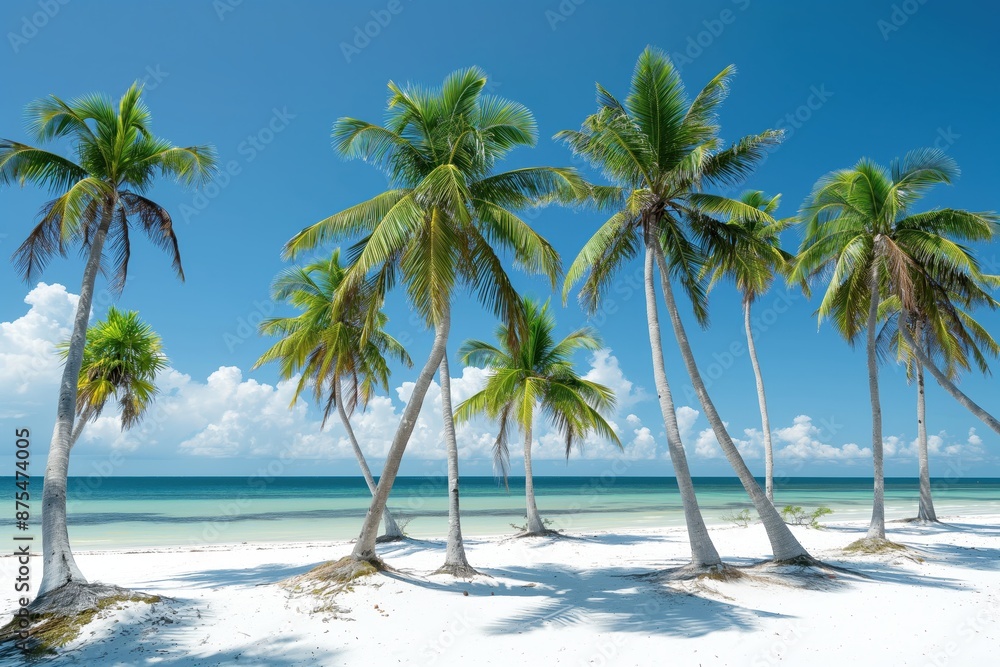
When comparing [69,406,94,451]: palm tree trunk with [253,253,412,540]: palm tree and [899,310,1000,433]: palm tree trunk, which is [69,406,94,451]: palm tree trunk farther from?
[899,310,1000,433]: palm tree trunk

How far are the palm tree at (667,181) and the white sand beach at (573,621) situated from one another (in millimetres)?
2173

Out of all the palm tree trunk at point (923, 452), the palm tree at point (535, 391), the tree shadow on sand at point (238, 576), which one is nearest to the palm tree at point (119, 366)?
the tree shadow on sand at point (238, 576)

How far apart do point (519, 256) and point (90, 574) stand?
36.0 ft

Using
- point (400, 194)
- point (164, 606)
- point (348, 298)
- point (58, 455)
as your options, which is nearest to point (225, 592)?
point (164, 606)

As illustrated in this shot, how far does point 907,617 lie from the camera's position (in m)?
7.40

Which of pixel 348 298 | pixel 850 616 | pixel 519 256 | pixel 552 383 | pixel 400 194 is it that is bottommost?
pixel 850 616

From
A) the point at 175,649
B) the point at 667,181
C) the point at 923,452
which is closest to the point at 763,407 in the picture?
the point at 923,452

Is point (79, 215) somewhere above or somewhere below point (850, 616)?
above

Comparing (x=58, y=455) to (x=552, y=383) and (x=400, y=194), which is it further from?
(x=552, y=383)

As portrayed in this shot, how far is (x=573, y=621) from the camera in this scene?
724 centimetres

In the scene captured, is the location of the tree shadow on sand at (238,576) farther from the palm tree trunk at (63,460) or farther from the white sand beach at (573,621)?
the palm tree trunk at (63,460)

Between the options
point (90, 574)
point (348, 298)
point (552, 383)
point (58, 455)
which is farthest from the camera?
point (552, 383)

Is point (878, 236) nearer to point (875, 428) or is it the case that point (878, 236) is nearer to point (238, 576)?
point (875, 428)

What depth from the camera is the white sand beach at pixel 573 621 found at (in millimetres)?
6152
